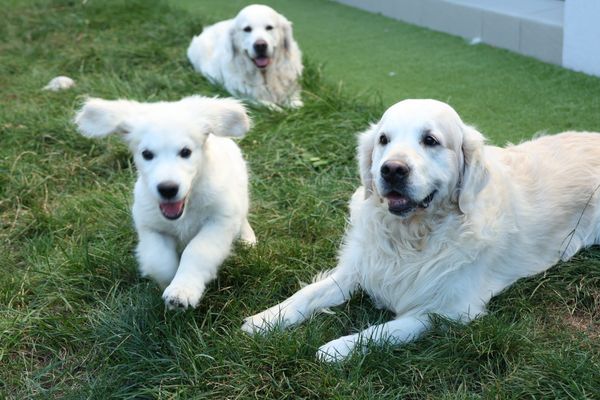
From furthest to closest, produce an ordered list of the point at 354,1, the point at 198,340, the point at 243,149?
the point at 354,1, the point at 243,149, the point at 198,340

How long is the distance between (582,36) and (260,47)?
2.50 metres

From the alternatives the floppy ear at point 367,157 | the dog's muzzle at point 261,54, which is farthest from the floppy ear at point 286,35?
the floppy ear at point 367,157

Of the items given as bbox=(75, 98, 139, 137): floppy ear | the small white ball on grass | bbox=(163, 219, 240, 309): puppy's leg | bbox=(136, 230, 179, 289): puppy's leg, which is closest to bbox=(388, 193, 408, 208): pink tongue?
bbox=(163, 219, 240, 309): puppy's leg

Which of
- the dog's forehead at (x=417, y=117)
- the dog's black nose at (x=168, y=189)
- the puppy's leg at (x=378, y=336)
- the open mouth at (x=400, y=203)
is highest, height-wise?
the dog's forehead at (x=417, y=117)

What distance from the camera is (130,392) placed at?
2.59 metres

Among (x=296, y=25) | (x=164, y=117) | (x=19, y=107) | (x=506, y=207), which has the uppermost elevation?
(x=164, y=117)

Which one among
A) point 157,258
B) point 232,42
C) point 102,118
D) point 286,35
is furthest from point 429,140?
point 232,42

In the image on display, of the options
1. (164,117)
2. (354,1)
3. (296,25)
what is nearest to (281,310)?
(164,117)

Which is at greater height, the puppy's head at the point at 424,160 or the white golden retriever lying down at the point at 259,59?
the puppy's head at the point at 424,160

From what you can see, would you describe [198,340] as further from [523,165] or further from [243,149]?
[243,149]

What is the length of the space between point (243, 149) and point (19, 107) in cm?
191

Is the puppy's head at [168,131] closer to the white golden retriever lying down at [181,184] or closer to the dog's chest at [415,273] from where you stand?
the white golden retriever lying down at [181,184]

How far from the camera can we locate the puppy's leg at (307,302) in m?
2.91

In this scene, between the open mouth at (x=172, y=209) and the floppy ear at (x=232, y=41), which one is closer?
→ the open mouth at (x=172, y=209)
